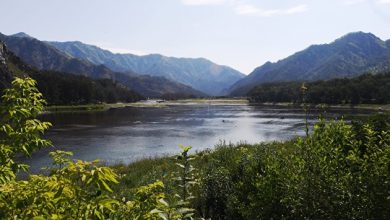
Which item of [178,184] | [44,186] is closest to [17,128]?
[44,186]

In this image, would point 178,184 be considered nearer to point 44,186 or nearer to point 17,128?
point 17,128

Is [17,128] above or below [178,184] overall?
above

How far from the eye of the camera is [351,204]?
25.7ft

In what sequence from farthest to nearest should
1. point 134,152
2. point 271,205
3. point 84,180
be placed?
point 134,152 → point 271,205 → point 84,180

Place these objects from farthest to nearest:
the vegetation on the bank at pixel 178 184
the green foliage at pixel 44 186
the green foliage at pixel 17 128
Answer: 1. the green foliage at pixel 17 128
2. the vegetation on the bank at pixel 178 184
3. the green foliage at pixel 44 186

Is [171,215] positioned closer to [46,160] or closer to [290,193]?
[290,193]

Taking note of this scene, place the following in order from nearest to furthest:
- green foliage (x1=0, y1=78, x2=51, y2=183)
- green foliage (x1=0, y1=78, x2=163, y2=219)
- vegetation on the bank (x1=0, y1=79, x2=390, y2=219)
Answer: green foliage (x1=0, y1=78, x2=163, y2=219), vegetation on the bank (x1=0, y1=79, x2=390, y2=219), green foliage (x1=0, y1=78, x2=51, y2=183)

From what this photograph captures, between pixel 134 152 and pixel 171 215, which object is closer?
pixel 171 215

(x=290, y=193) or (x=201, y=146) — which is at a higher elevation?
(x=290, y=193)

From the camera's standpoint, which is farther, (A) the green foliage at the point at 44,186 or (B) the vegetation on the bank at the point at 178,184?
(B) the vegetation on the bank at the point at 178,184

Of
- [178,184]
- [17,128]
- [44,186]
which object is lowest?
[178,184]

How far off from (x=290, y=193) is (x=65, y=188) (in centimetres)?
555

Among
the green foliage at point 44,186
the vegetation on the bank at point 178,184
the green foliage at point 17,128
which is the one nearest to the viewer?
the green foliage at point 44,186

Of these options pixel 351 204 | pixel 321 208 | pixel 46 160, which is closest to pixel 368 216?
pixel 351 204
